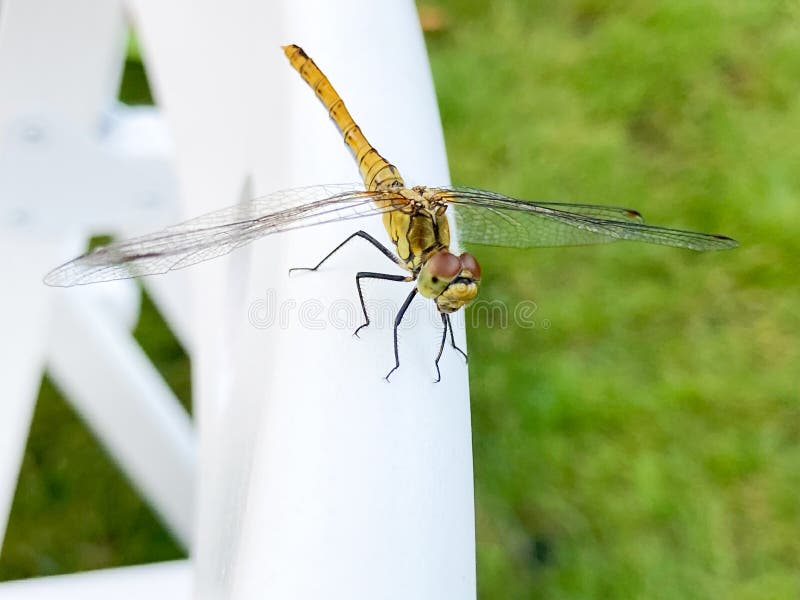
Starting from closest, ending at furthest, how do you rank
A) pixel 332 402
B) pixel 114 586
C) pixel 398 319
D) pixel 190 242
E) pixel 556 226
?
pixel 332 402
pixel 114 586
pixel 398 319
pixel 190 242
pixel 556 226

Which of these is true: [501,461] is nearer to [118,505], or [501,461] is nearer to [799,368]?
[799,368]

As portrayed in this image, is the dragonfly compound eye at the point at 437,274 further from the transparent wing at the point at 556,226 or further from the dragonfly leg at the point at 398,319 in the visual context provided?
the transparent wing at the point at 556,226

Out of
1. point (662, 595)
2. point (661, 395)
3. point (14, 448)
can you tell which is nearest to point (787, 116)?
point (661, 395)

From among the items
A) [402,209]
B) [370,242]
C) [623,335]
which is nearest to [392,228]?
[402,209]

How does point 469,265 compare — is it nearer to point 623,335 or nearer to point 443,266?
point 443,266

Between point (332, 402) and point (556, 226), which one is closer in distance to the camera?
point (332, 402)

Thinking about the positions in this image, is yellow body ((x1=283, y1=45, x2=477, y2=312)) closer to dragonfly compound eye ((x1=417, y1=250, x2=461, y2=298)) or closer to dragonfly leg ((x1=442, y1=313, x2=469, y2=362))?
dragonfly compound eye ((x1=417, y1=250, x2=461, y2=298))

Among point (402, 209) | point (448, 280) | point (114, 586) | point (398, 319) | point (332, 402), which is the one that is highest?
point (402, 209)

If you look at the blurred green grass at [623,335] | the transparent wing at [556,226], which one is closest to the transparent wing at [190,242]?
the transparent wing at [556,226]
